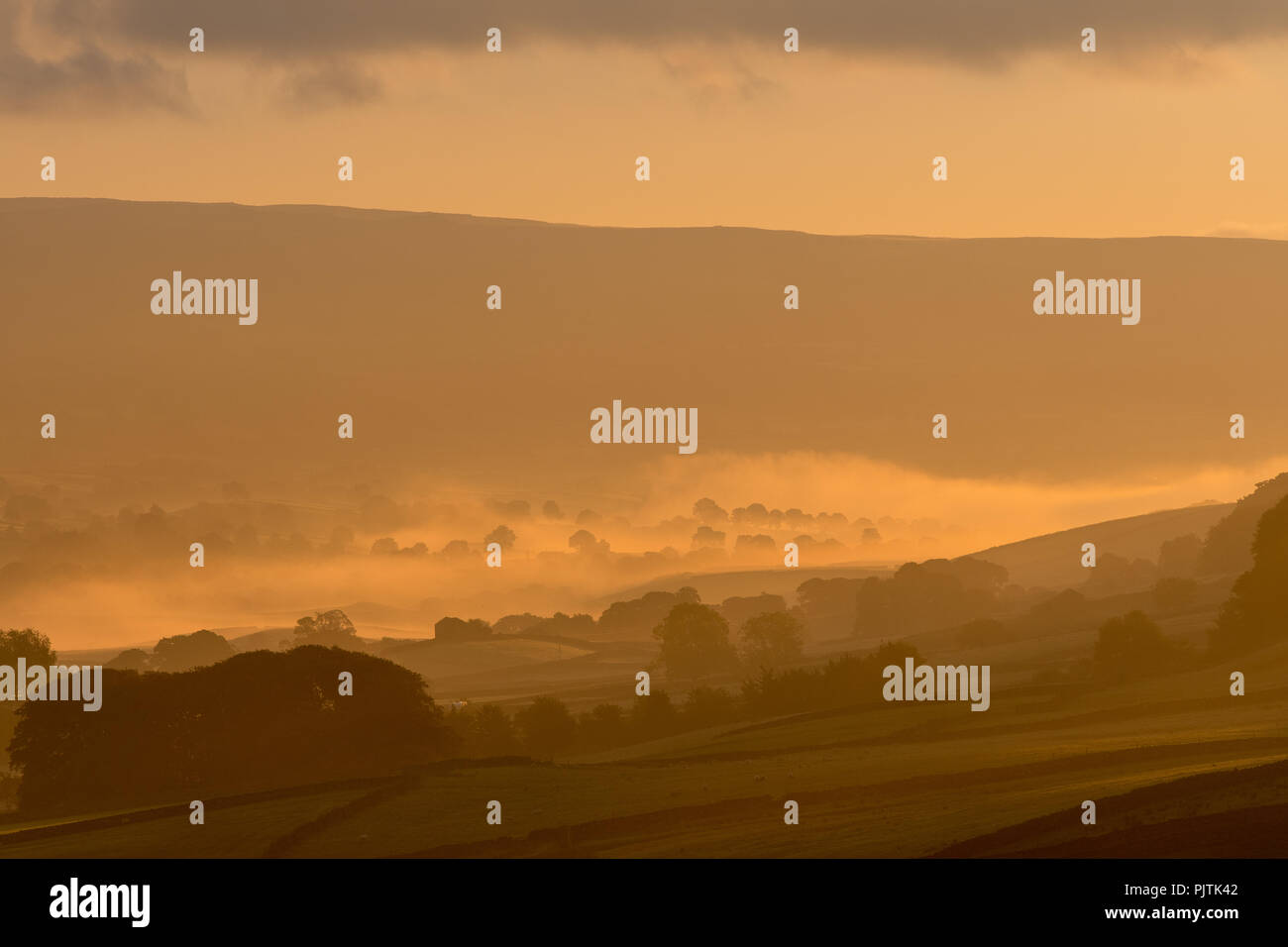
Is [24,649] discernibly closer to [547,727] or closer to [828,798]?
[547,727]

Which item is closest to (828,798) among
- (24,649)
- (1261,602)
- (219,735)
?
(219,735)

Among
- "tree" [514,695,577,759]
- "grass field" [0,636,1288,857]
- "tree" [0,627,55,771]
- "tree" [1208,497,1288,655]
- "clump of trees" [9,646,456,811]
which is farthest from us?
"tree" [0,627,55,771]

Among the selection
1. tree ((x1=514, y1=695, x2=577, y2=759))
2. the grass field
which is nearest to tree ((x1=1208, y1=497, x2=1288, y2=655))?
the grass field

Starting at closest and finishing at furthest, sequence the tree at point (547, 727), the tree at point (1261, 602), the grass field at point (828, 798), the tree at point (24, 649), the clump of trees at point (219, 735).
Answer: the grass field at point (828, 798) < the clump of trees at point (219, 735) < the tree at point (547, 727) < the tree at point (1261, 602) < the tree at point (24, 649)

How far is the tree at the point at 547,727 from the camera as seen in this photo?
144 m

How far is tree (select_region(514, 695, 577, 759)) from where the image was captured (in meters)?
144

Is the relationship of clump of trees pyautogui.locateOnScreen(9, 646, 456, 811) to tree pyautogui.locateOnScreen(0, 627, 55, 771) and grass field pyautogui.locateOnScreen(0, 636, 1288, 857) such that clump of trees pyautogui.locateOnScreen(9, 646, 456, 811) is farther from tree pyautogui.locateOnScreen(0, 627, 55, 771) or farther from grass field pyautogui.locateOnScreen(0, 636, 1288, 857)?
tree pyautogui.locateOnScreen(0, 627, 55, 771)

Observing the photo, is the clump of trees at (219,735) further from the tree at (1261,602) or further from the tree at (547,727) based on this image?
the tree at (1261,602)

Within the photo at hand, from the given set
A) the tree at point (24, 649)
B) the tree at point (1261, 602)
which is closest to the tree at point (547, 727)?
the tree at point (1261, 602)

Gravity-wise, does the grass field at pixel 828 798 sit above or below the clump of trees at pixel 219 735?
below
